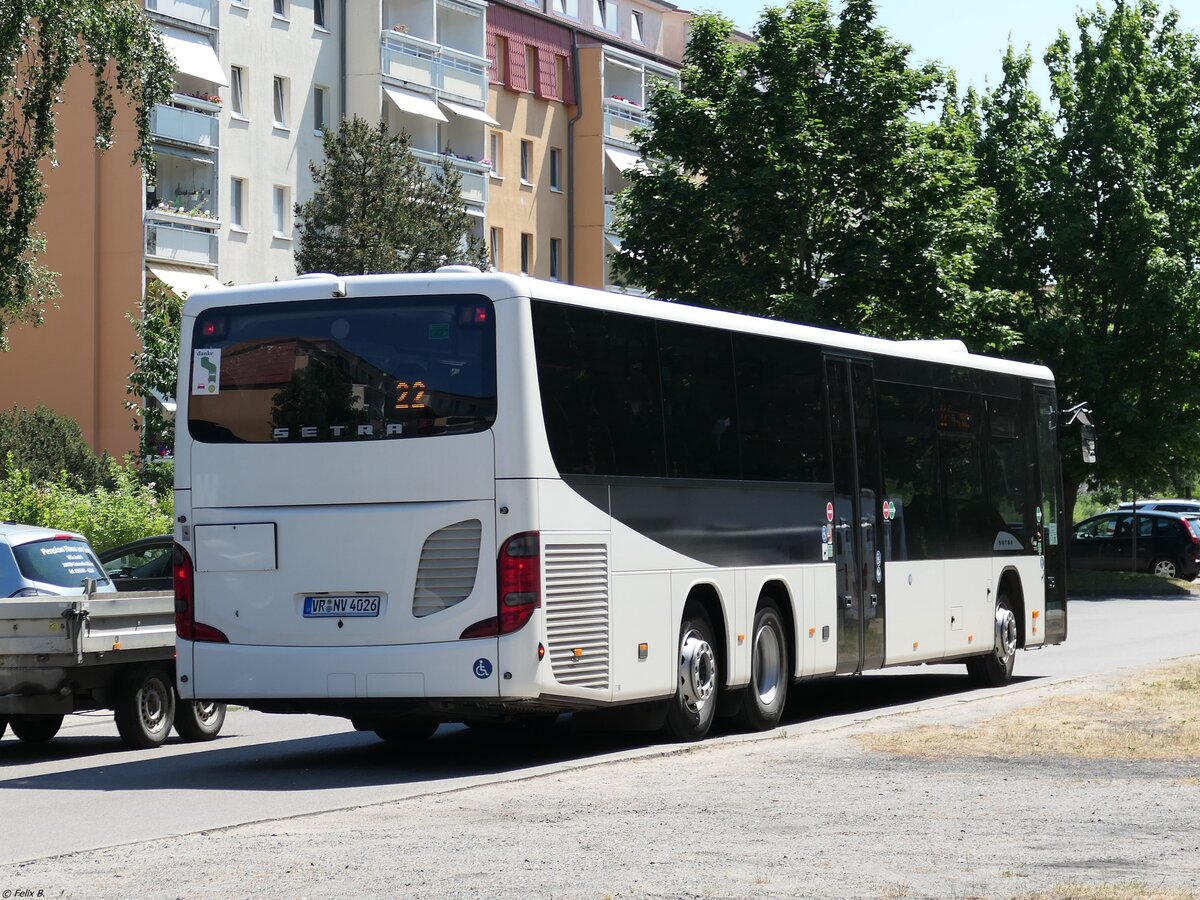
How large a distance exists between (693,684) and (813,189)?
2938cm

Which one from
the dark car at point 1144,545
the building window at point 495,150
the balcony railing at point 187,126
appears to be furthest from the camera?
the building window at point 495,150

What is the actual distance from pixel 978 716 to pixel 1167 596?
32.1 metres

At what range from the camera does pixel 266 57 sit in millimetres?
56438

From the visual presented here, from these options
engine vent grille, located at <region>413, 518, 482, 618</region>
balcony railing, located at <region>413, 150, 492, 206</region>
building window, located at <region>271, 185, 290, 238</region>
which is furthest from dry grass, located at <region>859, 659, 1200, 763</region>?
balcony railing, located at <region>413, 150, 492, 206</region>

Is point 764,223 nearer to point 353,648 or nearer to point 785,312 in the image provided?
point 785,312

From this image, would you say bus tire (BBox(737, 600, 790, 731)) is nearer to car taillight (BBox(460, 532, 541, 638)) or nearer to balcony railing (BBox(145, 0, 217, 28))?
car taillight (BBox(460, 532, 541, 638))

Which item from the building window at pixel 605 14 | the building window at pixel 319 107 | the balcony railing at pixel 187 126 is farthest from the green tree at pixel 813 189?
the building window at pixel 605 14

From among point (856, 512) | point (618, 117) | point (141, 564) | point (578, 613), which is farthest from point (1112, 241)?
point (578, 613)

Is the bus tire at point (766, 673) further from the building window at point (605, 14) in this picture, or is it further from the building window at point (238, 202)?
the building window at point (605, 14)

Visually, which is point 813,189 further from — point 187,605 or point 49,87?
point 187,605

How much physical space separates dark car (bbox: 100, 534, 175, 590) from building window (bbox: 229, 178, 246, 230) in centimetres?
3284

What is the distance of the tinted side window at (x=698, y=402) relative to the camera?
14.8 m

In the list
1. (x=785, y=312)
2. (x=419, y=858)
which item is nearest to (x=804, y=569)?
(x=419, y=858)

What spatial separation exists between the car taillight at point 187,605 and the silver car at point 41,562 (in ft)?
10.3
